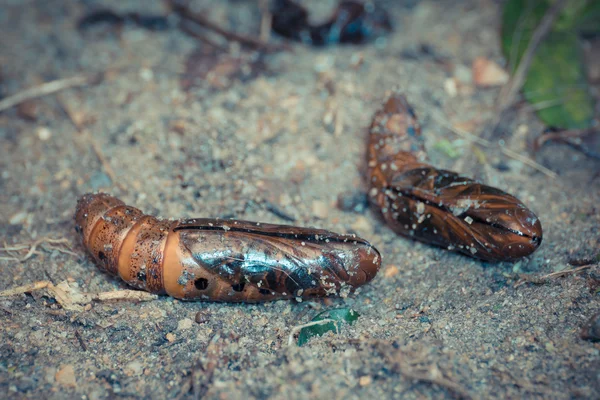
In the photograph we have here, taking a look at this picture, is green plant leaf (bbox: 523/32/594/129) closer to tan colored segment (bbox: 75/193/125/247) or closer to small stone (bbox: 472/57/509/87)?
small stone (bbox: 472/57/509/87)

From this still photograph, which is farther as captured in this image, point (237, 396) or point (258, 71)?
point (258, 71)

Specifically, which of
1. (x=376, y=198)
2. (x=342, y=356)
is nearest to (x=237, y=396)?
(x=342, y=356)

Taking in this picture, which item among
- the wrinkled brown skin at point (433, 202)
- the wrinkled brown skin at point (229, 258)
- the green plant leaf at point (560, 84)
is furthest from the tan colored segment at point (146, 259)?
the green plant leaf at point (560, 84)

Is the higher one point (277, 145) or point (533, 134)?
point (533, 134)

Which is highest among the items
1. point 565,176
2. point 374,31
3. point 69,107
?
point 374,31

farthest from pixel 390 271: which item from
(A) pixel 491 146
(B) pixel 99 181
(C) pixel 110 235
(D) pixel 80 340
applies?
(B) pixel 99 181

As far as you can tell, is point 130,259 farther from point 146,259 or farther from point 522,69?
point 522,69

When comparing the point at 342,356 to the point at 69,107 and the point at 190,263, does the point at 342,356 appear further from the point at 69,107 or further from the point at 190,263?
the point at 69,107
